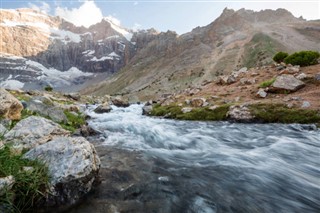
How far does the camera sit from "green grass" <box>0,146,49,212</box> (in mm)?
5961

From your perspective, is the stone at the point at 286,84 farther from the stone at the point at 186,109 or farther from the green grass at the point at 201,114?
the stone at the point at 186,109

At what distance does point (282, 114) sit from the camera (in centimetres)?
1786

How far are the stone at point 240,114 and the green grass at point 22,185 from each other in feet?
49.0

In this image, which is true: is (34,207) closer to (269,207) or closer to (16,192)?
(16,192)

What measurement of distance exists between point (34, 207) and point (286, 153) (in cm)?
1064

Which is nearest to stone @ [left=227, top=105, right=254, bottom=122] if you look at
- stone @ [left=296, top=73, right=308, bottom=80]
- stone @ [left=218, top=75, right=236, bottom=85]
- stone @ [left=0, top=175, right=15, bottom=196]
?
stone @ [left=296, top=73, right=308, bottom=80]

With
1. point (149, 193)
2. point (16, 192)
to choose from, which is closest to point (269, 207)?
point (149, 193)

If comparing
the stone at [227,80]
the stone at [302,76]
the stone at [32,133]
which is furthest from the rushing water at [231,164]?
the stone at [227,80]

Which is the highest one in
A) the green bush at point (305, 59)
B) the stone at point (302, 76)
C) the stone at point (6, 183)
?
the green bush at point (305, 59)

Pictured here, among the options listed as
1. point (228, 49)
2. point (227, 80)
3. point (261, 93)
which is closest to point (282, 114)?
point (261, 93)

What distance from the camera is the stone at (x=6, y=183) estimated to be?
18.4 feet

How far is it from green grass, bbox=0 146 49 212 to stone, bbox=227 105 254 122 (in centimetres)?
1493

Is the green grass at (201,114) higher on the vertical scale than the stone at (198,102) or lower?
lower

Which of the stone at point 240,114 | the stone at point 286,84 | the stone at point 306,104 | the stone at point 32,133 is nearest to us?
the stone at point 32,133
